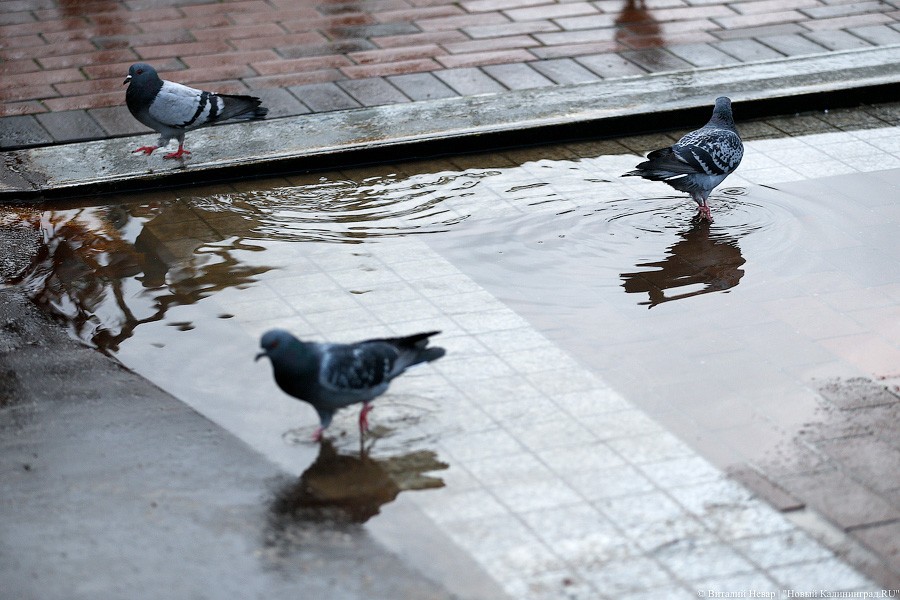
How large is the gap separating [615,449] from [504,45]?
5.07 m

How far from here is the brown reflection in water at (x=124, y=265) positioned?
5523 millimetres

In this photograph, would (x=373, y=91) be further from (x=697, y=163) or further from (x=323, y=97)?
(x=697, y=163)

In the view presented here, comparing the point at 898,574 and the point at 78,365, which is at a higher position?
the point at 898,574

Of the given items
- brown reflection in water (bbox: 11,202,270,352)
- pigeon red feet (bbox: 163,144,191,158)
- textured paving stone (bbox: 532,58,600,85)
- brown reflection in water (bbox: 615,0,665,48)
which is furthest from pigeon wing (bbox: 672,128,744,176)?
pigeon red feet (bbox: 163,144,191,158)

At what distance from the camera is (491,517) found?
396 centimetres

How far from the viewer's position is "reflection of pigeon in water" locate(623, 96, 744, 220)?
624 cm

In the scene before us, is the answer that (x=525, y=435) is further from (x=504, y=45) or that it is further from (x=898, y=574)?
(x=504, y=45)

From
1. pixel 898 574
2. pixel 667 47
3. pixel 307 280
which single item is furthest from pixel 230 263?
pixel 667 47

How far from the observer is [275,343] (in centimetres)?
411

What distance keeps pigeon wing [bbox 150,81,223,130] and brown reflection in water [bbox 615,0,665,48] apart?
349 cm

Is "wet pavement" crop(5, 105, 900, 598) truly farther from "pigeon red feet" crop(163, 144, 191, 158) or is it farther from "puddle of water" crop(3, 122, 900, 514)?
"pigeon red feet" crop(163, 144, 191, 158)

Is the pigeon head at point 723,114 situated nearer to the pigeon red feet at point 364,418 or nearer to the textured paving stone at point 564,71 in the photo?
the textured paving stone at point 564,71

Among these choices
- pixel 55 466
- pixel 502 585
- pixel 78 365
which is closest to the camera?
pixel 502 585

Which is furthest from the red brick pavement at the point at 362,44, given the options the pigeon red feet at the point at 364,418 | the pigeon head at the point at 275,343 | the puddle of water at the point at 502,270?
the pigeon head at the point at 275,343
